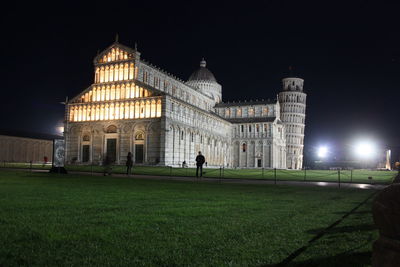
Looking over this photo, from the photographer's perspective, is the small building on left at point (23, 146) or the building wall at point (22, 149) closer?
the building wall at point (22, 149)

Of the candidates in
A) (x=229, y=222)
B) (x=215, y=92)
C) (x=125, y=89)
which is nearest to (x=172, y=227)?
(x=229, y=222)

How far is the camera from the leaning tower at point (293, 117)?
A: 4294 inches

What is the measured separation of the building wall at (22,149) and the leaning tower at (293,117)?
228 feet

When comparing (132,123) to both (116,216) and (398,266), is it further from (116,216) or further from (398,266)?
(398,266)

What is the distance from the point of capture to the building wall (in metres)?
76.4

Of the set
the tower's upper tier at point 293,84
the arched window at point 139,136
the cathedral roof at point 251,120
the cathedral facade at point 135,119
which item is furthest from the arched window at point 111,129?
the tower's upper tier at point 293,84

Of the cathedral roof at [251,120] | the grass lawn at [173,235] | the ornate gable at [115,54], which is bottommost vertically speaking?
the grass lawn at [173,235]

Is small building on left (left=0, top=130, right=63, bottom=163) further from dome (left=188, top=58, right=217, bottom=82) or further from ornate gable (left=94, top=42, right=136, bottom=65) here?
dome (left=188, top=58, right=217, bottom=82)

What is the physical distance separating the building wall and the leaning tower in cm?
6949

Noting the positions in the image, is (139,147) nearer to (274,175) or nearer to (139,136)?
(139,136)

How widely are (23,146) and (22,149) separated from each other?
0.77 m

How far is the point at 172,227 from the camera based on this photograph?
6.89 meters

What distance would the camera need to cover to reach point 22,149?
82250mm

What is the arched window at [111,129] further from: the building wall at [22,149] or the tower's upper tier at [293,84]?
the tower's upper tier at [293,84]
